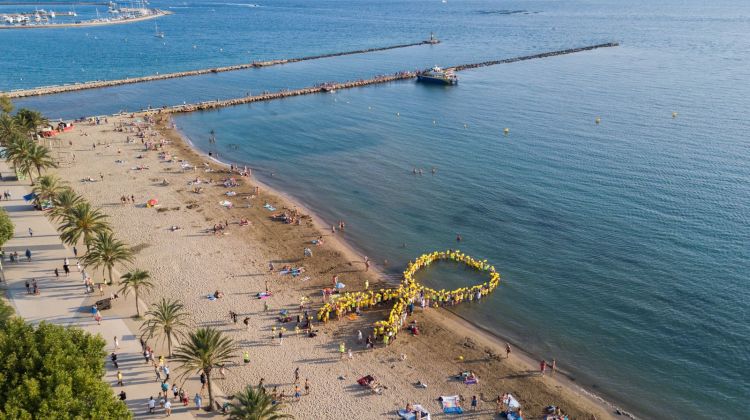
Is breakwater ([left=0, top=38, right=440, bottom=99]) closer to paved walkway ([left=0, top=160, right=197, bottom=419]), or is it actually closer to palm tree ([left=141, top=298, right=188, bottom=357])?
paved walkway ([left=0, top=160, right=197, bottom=419])

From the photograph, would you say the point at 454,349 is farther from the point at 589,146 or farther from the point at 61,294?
the point at 589,146

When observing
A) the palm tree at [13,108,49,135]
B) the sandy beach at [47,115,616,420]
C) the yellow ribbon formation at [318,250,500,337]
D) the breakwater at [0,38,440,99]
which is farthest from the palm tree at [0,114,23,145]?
the breakwater at [0,38,440,99]

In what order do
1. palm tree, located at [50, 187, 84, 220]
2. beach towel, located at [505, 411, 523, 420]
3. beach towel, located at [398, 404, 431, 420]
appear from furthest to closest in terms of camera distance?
palm tree, located at [50, 187, 84, 220] < beach towel, located at [505, 411, 523, 420] < beach towel, located at [398, 404, 431, 420]

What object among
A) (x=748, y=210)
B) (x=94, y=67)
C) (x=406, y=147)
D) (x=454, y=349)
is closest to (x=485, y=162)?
(x=406, y=147)

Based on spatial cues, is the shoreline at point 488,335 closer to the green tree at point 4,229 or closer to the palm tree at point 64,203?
the palm tree at point 64,203

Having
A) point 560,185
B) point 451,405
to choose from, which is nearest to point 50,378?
point 451,405

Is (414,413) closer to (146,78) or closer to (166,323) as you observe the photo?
(166,323)
